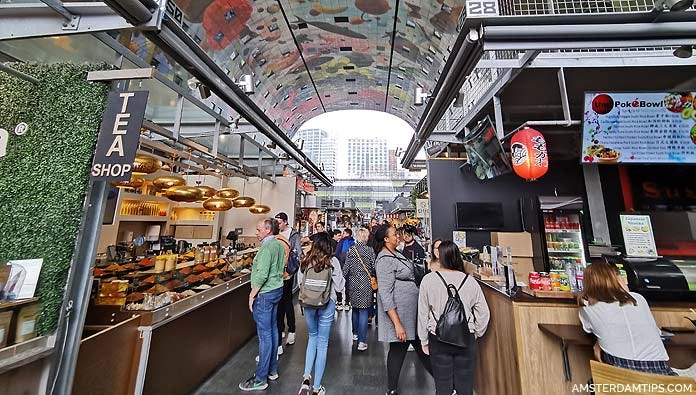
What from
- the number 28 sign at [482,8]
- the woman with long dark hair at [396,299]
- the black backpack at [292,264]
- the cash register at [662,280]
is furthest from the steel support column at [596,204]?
the black backpack at [292,264]

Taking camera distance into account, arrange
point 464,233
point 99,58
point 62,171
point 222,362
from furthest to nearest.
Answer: point 464,233 → point 99,58 → point 222,362 → point 62,171

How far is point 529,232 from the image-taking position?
14.7 feet

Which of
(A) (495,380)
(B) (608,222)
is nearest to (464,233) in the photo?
(B) (608,222)

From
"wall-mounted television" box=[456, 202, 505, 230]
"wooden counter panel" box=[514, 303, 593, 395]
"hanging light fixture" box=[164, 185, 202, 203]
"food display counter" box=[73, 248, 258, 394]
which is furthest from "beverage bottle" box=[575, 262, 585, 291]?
"hanging light fixture" box=[164, 185, 202, 203]

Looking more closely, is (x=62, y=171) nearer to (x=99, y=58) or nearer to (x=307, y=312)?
(x=307, y=312)

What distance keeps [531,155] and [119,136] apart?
344 centimetres

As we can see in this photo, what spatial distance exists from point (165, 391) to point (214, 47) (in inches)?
271

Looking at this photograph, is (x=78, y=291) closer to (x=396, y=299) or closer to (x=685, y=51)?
(x=396, y=299)

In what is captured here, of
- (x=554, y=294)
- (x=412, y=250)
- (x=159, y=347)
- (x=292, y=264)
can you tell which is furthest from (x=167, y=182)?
(x=554, y=294)

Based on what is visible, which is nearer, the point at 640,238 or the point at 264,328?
the point at 264,328

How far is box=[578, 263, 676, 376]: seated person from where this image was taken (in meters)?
1.46

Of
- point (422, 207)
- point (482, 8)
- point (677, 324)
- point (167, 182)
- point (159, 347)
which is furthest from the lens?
point (422, 207)

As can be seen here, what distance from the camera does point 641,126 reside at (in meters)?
2.88

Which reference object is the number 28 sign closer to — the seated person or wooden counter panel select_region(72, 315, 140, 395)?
the seated person
